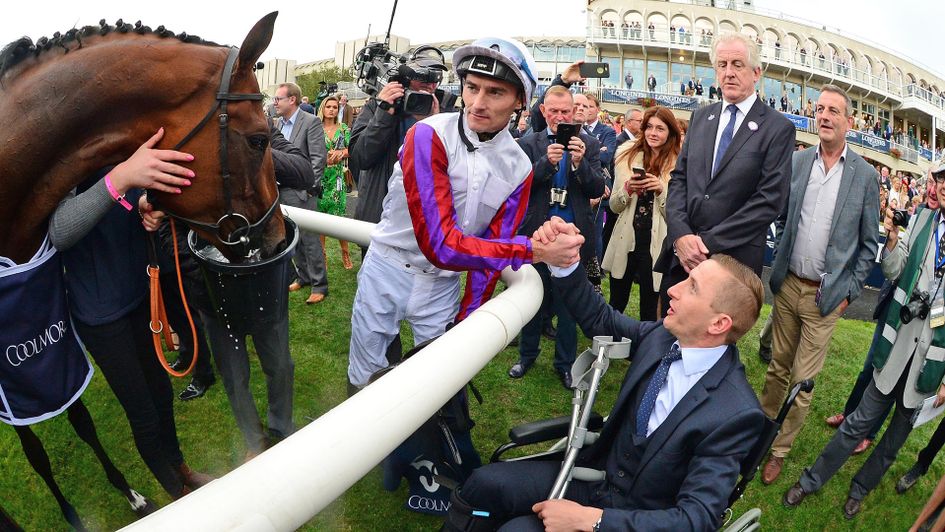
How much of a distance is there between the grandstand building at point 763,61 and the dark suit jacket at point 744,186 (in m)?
41.0

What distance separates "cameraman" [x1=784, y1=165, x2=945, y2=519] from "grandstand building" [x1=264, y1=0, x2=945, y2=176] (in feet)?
135

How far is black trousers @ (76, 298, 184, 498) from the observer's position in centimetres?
222

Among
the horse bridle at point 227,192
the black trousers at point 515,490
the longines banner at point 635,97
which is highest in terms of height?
the horse bridle at point 227,192

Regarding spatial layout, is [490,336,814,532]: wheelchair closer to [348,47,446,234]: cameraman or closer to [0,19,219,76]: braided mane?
[0,19,219,76]: braided mane

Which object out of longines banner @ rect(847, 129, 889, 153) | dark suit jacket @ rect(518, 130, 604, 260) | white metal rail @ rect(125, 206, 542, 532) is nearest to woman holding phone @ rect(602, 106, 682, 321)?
dark suit jacket @ rect(518, 130, 604, 260)

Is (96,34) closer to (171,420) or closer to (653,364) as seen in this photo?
(171,420)

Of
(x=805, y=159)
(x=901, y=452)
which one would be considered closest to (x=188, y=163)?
(x=805, y=159)

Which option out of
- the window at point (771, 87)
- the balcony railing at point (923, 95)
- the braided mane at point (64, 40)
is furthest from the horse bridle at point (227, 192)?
the balcony railing at point (923, 95)

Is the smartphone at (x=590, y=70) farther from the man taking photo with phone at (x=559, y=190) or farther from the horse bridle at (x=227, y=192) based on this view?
the horse bridle at (x=227, y=192)

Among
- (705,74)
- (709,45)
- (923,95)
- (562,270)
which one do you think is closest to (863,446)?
(562,270)

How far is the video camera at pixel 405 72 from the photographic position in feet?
10.8

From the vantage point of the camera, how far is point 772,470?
342 cm

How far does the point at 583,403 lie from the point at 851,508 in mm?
2240

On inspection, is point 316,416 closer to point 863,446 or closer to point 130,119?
point 130,119
